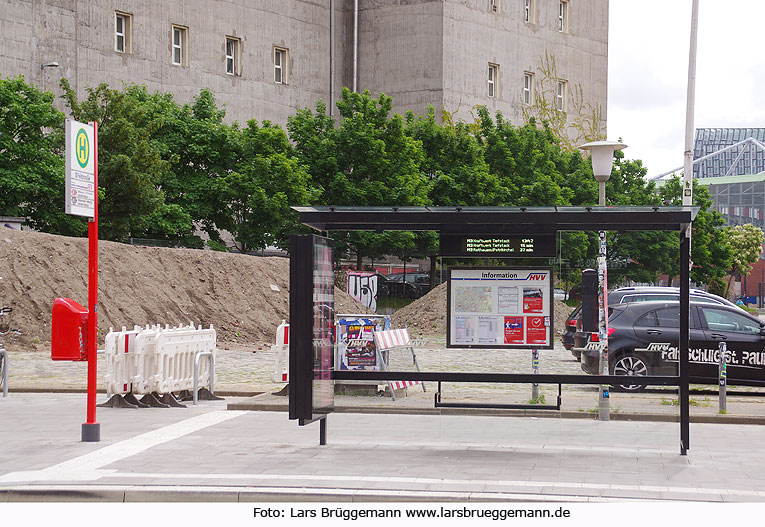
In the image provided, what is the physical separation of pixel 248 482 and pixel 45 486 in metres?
1.67

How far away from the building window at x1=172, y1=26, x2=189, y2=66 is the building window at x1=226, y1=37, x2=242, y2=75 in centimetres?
302

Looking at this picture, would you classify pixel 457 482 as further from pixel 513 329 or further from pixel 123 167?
pixel 123 167

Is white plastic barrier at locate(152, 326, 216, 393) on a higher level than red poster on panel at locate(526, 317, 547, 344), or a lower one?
lower

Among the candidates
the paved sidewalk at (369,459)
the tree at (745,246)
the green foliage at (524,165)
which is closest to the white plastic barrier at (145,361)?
the paved sidewalk at (369,459)

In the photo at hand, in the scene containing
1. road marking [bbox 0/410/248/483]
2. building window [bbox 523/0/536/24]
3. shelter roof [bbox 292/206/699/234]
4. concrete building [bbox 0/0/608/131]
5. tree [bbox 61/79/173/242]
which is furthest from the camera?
building window [bbox 523/0/536/24]

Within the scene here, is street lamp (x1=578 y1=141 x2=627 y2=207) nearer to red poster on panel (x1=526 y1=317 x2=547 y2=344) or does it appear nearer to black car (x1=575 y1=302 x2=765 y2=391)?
black car (x1=575 y1=302 x2=765 y2=391)

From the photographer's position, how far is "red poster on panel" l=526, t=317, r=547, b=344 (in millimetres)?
11109

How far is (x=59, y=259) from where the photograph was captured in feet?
101

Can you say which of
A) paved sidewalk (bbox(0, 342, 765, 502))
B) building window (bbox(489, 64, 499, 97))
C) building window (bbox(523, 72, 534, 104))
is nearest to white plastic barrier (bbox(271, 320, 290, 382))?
paved sidewalk (bbox(0, 342, 765, 502))

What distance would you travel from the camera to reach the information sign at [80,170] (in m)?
10.4

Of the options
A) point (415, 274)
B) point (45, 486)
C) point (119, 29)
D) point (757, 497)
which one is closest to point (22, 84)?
point (119, 29)

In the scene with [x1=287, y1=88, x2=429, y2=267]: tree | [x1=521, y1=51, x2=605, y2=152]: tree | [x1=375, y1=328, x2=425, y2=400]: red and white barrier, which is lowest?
[x1=375, y1=328, x2=425, y2=400]: red and white barrier

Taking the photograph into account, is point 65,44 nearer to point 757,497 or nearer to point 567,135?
point 567,135

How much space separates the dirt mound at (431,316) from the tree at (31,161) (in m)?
20.3
